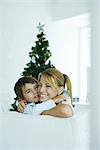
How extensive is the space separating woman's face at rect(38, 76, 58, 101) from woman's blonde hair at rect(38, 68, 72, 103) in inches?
0.9

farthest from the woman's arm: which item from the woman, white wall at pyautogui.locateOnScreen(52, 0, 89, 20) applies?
white wall at pyautogui.locateOnScreen(52, 0, 89, 20)

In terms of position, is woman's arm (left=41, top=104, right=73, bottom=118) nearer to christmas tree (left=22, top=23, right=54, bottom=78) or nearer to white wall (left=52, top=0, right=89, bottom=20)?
christmas tree (left=22, top=23, right=54, bottom=78)

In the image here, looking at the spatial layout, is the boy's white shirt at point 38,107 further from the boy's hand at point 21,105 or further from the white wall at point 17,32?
the white wall at point 17,32

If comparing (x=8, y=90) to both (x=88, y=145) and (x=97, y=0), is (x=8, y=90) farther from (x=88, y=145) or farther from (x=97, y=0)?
(x=97, y=0)

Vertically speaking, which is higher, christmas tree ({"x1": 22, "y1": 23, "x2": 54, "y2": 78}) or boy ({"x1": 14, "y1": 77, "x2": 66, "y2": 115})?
christmas tree ({"x1": 22, "y1": 23, "x2": 54, "y2": 78})

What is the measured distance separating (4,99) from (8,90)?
0.06 meters


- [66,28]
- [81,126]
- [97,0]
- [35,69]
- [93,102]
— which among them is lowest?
[81,126]

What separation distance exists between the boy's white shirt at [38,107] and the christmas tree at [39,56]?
194 mm

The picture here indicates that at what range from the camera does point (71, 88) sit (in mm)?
1439

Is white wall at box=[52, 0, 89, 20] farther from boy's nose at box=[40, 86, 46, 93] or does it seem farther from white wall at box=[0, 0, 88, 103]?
boy's nose at box=[40, 86, 46, 93]

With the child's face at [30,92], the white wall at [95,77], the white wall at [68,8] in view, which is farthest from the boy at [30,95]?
the white wall at [68,8]

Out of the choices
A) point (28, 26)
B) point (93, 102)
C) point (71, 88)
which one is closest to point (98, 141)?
point (93, 102)

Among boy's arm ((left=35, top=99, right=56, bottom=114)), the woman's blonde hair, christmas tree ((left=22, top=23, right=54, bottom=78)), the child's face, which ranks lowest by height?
boy's arm ((left=35, top=99, right=56, bottom=114))

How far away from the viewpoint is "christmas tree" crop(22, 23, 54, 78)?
1441 mm
